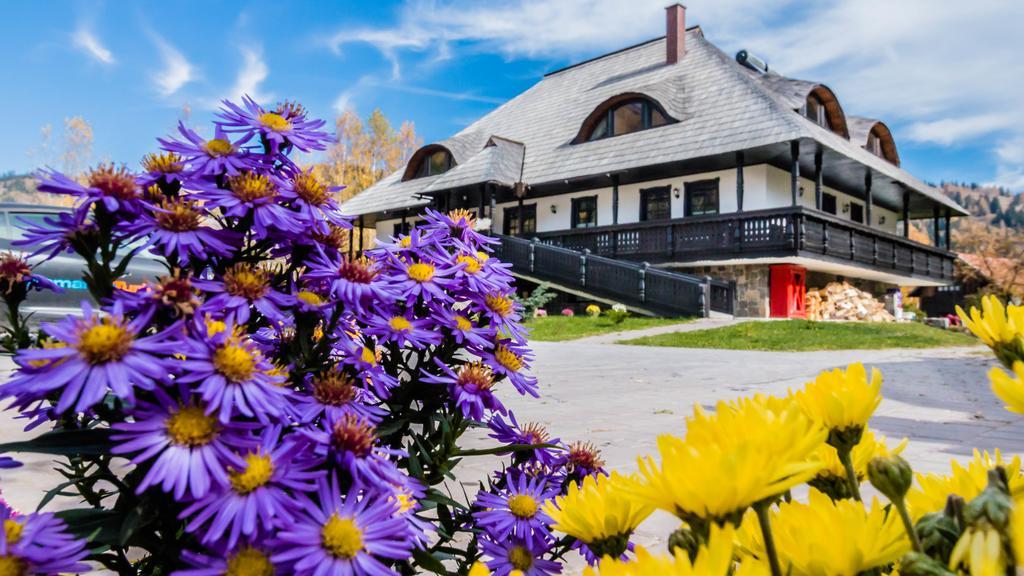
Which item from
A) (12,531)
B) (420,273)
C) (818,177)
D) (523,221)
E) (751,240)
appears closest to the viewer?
(12,531)

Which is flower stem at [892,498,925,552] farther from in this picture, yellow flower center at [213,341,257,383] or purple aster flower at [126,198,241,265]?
purple aster flower at [126,198,241,265]

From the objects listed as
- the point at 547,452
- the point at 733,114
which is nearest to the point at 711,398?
the point at 547,452

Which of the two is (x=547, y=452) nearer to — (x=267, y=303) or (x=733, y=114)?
(x=267, y=303)

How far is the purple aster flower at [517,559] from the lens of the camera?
1.16 m

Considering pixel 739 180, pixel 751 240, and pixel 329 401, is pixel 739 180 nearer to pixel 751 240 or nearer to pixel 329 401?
pixel 751 240

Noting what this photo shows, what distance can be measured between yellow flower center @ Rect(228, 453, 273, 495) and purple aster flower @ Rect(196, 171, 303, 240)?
0.36 metres

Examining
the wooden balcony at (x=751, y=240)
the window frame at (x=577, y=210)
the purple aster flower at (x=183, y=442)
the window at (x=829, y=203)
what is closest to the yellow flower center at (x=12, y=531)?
the purple aster flower at (x=183, y=442)

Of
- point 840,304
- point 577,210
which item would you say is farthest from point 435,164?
point 840,304

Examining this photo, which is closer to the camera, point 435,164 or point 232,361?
point 232,361

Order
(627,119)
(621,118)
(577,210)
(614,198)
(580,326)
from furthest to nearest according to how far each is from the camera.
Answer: (577,210) < (621,118) < (627,119) < (614,198) < (580,326)

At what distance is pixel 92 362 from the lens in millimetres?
739

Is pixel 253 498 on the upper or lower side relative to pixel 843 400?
lower

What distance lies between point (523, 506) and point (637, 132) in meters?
20.2

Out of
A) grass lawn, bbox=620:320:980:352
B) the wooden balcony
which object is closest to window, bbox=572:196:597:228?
the wooden balcony
